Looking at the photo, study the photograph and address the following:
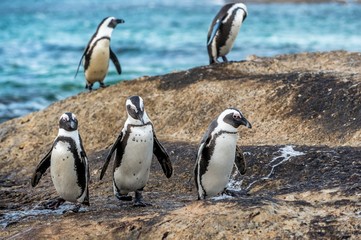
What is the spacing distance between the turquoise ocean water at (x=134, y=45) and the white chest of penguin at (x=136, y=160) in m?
8.74

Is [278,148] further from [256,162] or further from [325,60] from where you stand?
[325,60]

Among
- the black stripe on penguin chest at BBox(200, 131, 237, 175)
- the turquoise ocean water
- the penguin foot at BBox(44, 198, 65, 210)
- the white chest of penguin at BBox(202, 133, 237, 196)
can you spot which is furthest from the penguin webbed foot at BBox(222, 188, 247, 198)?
the turquoise ocean water

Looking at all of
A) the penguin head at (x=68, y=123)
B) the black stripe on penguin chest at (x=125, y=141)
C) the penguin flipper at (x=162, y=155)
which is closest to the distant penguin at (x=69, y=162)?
the penguin head at (x=68, y=123)

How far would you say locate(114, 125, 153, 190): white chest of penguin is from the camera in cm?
687

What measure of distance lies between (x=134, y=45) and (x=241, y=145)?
22.4 meters

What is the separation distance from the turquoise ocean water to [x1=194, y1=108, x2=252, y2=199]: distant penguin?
29.6 ft

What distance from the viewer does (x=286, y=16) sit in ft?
161

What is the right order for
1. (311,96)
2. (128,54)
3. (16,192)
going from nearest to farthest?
(16,192), (311,96), (128,54)

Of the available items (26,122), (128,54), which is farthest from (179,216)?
(128,54)

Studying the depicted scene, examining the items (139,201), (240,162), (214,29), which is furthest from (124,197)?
(214,29)

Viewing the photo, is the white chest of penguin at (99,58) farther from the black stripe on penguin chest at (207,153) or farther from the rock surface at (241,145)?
the black stripe on penguin chest at (207,153)

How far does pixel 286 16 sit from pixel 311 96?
4057cm

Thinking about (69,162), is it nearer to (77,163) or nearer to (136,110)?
(77,163)

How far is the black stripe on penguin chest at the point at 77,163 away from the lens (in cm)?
673
